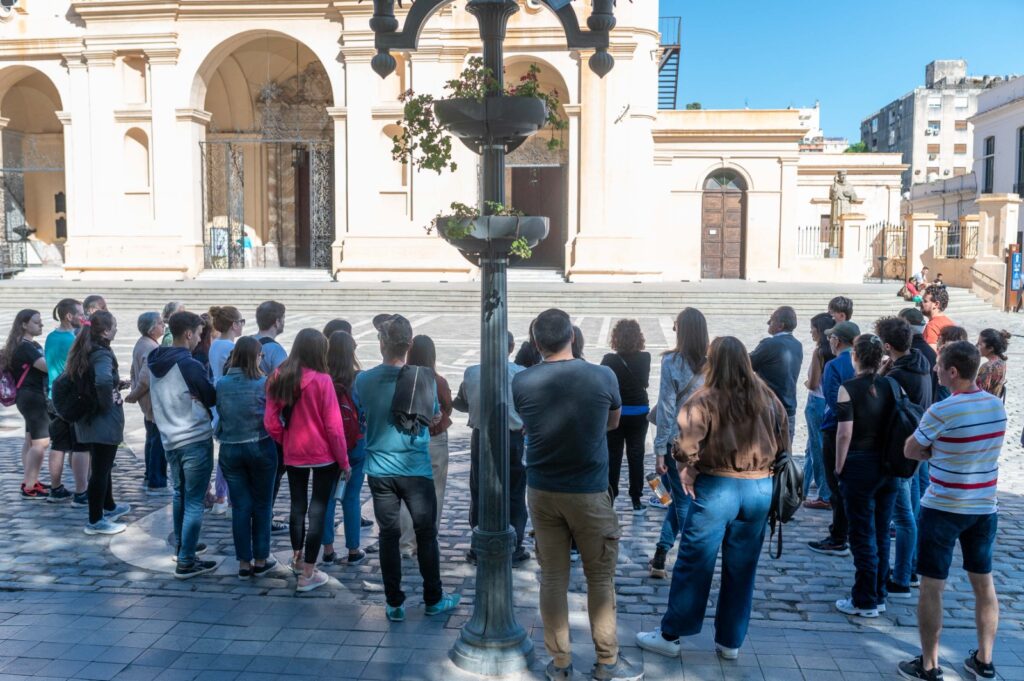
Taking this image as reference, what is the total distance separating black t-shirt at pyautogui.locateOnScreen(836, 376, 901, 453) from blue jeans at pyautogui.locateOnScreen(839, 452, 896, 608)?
62 mm

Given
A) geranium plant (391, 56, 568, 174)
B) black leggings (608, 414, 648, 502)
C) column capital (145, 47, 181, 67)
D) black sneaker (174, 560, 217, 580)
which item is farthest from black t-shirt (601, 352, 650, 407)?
column capital (145, 47, 181, 67)

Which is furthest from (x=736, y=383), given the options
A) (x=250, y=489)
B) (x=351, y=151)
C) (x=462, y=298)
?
(x=351, y=151)

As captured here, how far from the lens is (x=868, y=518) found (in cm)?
526

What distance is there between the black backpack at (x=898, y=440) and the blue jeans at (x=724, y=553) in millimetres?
971

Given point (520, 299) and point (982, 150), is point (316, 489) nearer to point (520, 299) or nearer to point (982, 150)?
point (520, 299)

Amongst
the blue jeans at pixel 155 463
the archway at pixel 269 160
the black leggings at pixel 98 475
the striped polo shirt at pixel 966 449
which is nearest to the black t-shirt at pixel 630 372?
the striped polo shirt at pixel 966 449

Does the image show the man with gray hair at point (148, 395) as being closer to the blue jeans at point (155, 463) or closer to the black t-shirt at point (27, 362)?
the blue jeans at point (155, 463)

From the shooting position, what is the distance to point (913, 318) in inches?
274

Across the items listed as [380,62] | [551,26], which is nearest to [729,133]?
[551,26]

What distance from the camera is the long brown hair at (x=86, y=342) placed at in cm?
656

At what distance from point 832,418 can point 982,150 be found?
146 feet

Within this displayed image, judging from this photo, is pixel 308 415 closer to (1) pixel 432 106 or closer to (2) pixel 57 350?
(1) pixel 432 106

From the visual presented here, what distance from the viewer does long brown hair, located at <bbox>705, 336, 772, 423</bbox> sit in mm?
4512

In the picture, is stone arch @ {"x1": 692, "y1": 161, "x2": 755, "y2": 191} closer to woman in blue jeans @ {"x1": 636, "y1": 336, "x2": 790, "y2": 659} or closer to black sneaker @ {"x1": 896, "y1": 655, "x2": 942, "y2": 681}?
woman in blue jeans @ {"x1": 636, "y1": 336, "x2": 790, "y2": 659}
